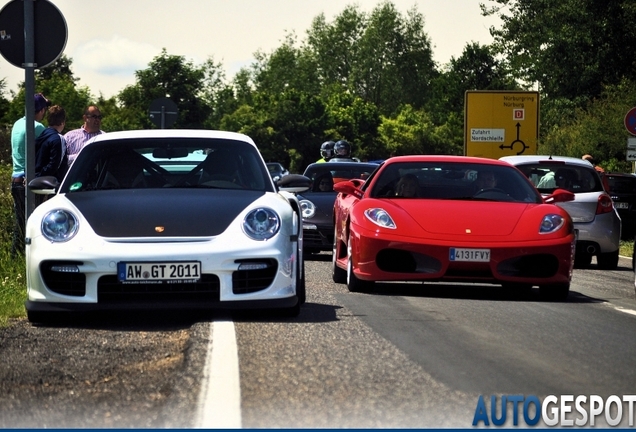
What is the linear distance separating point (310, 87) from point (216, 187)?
148237 mm

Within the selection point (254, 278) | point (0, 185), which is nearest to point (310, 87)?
point (0, 185)

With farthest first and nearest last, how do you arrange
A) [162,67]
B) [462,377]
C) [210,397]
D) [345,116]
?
[345,116], [162,67], [462,377], [210,397]

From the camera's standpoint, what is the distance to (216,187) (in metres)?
10.6

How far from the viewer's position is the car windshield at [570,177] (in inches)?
745

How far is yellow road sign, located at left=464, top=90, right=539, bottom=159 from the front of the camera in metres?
33.4

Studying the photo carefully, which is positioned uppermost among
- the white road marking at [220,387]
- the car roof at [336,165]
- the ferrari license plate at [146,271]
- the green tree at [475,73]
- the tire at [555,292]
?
the green tree at [475,73]

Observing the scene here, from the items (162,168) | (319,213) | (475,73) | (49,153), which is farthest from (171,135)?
(475,73)

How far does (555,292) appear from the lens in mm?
12516

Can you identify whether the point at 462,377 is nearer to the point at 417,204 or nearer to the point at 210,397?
the point at 210,397

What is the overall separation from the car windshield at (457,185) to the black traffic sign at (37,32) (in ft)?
10.8

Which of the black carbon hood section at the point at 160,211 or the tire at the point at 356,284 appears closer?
the black carbon hood section at the point at 160,211

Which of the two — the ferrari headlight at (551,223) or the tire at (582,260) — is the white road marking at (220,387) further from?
the tire at (582,260)

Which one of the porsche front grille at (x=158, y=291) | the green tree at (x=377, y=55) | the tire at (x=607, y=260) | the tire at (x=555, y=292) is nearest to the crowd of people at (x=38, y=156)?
the porsche front grille at (x=158, y=291)

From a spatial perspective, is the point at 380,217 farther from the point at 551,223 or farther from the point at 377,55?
the point at 377,55
